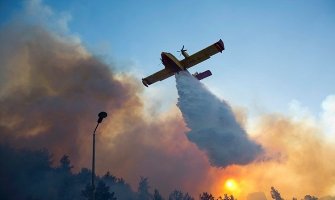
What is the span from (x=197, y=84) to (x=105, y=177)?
316 ft

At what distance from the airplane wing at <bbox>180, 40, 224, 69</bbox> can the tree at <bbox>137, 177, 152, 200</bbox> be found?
11517 centimetres

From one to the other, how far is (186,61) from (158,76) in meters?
5.65

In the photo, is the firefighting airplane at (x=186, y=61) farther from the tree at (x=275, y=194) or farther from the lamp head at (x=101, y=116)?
the tree at (x=275, y=194)

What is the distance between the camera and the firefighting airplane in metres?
39.1

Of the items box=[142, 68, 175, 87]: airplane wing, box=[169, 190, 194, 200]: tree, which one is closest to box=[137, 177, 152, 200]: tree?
box=[169, 190, 194, 200]: tree

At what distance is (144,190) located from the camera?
142750 millimetres

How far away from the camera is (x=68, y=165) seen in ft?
395

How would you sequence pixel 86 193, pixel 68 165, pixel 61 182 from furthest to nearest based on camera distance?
Answer: pixel 68 165
pixel 61 182
pixel 86 193

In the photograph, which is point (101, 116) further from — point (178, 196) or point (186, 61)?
point (178, 196)

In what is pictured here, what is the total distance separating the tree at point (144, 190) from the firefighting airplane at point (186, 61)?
11195 cm

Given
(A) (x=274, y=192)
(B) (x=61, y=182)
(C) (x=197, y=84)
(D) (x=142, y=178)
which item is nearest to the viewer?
(C) (x=197, y=84)

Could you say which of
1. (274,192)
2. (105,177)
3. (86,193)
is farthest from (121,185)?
(274,192)

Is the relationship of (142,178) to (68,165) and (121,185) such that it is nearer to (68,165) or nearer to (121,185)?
(121,185)

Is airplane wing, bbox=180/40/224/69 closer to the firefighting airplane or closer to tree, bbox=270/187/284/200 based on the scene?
the firefighting airplane
